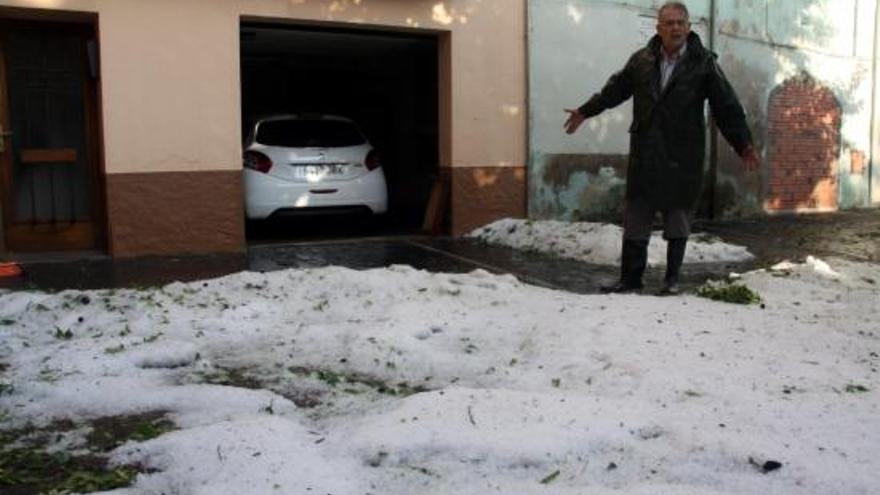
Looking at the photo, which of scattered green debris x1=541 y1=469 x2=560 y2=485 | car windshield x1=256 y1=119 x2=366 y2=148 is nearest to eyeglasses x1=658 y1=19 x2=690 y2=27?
scattered green debris x1=541 y1=469 x2=560 y2=485

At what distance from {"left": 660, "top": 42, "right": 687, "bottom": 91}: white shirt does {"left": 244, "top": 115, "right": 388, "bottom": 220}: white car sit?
14.0ft

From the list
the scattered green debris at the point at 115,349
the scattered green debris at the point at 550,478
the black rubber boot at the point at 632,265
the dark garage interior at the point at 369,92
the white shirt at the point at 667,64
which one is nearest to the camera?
the scattered green debris at the point at 550,478

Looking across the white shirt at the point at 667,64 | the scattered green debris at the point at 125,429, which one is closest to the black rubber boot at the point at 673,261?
the white shirt at the point at 667,64

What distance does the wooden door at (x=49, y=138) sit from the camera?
314 inches

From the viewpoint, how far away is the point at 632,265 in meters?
6.10

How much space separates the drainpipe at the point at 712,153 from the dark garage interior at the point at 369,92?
147 inches

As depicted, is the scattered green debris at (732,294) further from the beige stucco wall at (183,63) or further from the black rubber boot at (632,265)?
the beige stucco wall at (183,63)

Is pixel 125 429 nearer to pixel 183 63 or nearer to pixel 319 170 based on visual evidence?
pixel 183 63

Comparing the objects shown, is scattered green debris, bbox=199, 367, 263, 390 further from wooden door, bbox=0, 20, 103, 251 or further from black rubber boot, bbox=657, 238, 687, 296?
wooden door, bbox=0, 20, 103, 251

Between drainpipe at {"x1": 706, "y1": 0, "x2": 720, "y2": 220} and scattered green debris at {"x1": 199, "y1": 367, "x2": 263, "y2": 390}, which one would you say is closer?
scattered green debris at {"x1": 199, "y1": 367, "x2": 263, "y2": 390}

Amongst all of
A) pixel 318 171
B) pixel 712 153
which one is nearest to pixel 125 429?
pixel 318 171

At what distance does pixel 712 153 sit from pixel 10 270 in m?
8.68

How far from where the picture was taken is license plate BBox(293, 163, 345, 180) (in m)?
8.97

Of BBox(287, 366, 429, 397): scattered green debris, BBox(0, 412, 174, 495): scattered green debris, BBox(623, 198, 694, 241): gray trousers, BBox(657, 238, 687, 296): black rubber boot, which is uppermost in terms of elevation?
BBox(623, 198, 694, 241): gray trousers
